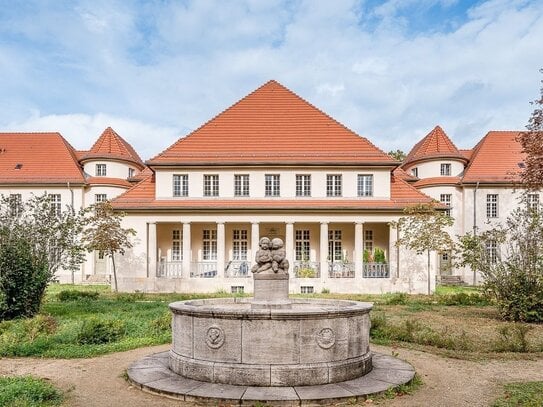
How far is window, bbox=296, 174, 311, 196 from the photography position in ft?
100

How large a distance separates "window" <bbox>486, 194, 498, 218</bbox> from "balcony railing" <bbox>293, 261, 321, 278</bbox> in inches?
676

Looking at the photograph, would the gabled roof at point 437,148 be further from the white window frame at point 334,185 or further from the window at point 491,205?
the white window frame at point 334,185

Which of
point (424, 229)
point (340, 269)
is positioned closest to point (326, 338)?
point (424, 229)

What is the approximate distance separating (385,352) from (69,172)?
114 feet

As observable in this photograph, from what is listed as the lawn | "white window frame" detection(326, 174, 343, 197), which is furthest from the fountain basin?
"white window frame" detection(326, 174, 343, 197)

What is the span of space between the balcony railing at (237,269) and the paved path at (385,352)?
1798 centimetres

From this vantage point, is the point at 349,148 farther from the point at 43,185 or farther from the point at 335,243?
the point at 43,185

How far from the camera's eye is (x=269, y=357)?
809 cm

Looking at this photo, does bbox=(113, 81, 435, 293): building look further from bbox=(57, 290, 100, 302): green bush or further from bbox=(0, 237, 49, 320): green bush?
bbox=(0, 237, 49, 320): green bush

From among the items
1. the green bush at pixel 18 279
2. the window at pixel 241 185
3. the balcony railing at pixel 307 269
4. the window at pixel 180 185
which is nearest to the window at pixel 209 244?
the window at pixel 180 185

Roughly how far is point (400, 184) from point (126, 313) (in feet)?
68.6

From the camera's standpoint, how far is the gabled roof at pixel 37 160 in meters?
38.5

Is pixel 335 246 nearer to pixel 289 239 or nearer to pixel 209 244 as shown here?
pixel 289 239

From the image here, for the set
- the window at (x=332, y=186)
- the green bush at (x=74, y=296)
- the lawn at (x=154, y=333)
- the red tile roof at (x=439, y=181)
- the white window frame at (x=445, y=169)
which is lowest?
the green bush at (x=74, y=296)
